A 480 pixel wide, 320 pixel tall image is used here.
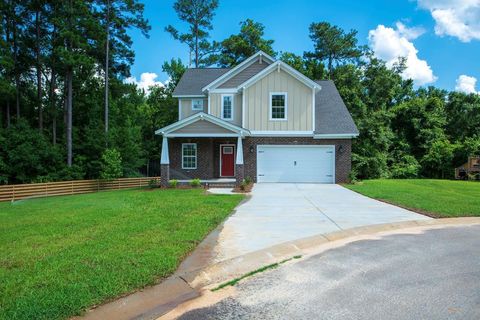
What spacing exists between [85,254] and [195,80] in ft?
66.6

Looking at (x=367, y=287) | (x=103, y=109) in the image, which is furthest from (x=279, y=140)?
(x=103, y=109)

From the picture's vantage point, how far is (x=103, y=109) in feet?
96.3

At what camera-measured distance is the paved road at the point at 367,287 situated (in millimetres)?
3641

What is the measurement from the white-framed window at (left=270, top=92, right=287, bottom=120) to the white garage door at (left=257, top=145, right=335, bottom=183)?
1.73 metres

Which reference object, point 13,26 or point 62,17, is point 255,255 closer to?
point 62,17

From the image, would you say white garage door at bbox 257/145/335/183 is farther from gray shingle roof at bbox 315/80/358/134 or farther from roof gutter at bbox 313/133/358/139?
gray shingle roof at bbox 315/80/358/134

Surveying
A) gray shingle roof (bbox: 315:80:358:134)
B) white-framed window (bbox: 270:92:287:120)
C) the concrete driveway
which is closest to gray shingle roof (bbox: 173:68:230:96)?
white-framed window (bbox: 270:92:287:120)

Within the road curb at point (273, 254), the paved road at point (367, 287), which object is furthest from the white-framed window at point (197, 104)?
the paved road at point (367, 287)

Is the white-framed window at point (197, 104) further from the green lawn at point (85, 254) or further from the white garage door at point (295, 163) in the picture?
the green lawn at point (85, 254)

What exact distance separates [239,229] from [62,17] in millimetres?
23651

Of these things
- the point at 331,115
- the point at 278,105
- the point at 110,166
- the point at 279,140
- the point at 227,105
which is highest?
the point at 227,105

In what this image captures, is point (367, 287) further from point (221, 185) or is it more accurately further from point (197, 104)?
point (197, 104)

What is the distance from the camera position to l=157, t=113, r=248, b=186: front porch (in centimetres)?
1800

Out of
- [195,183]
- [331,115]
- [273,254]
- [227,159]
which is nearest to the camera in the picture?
[273,254]
